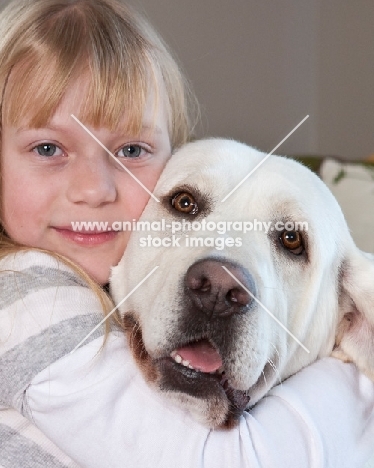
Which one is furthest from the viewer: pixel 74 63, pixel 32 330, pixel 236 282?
pixel 74 63

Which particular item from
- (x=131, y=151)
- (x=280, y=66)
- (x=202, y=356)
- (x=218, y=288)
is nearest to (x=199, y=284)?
(x=218, y=288)

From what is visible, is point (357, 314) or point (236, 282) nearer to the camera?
point (236, 282)

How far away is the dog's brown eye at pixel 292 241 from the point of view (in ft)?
5.02

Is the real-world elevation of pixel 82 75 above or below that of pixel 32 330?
above

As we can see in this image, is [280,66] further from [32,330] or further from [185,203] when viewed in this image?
[32,330]

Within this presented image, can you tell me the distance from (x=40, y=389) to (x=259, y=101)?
109 inches

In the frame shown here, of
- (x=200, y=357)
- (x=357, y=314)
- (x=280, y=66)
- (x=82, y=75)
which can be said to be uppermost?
(x=82, y=75)

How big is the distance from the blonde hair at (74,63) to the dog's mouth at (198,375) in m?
0.35

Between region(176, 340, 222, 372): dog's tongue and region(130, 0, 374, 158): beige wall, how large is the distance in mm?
1982

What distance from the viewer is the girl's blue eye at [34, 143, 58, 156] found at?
1592 mm

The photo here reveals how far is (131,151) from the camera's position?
1.69 m

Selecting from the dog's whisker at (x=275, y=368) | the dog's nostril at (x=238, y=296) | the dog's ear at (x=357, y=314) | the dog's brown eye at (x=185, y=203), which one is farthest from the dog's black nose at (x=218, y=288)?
the dog's ear at (x=357, y=314)

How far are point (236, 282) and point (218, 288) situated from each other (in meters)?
0.03

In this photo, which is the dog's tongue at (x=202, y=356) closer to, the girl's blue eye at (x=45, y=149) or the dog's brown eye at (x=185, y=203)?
the dog's brown eye at (x=185, y=203)
